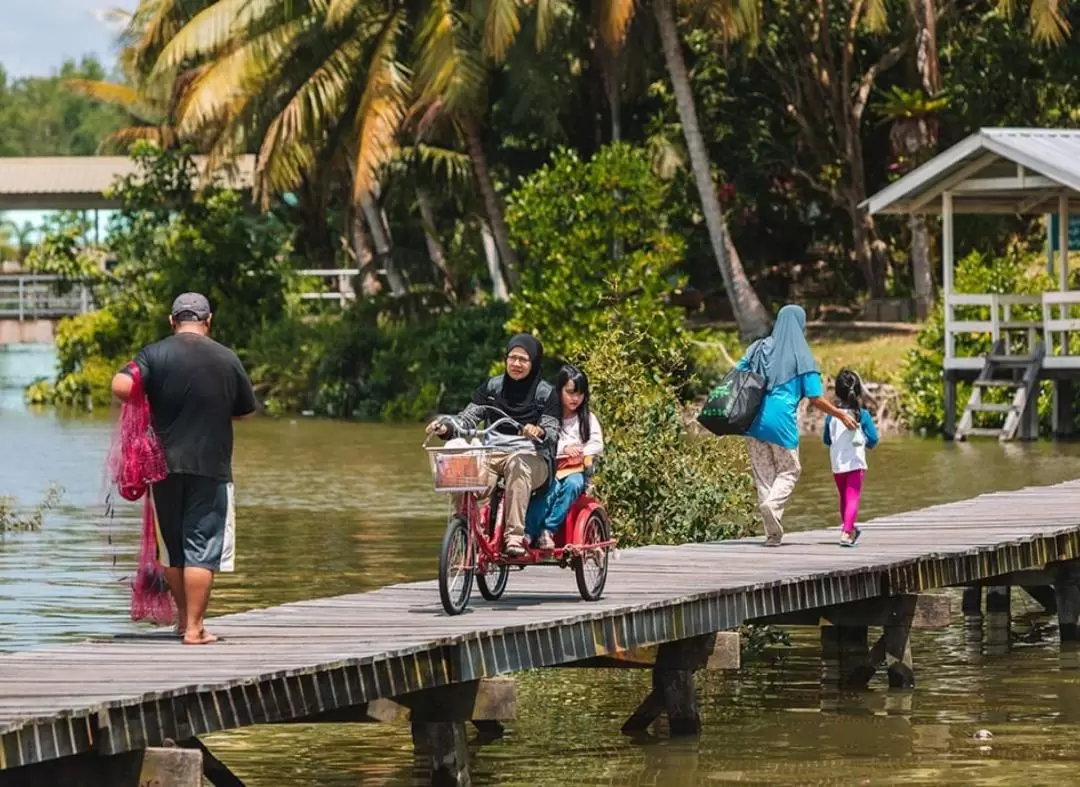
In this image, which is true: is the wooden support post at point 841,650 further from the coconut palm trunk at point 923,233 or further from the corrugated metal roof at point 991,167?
the coconut palm trunk at point 923,233

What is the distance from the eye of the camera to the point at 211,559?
11.2 m

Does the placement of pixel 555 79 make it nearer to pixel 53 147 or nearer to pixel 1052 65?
pixel 1052 65

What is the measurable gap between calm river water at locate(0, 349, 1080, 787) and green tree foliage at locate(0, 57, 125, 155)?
9752cm

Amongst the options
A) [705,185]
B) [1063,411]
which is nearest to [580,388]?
[1063,411]

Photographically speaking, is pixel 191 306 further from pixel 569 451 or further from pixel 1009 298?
pixel 1009 298

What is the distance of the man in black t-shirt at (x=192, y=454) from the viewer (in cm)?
1111

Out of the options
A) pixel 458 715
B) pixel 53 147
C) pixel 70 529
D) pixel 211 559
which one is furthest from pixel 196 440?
pixel 53 147

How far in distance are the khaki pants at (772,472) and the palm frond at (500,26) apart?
22161 millimetres

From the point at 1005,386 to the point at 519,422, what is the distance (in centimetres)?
2136

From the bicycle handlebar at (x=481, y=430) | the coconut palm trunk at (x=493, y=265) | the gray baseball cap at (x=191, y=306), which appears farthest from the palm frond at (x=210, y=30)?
the gray baseball cap at (x=191, y=306)

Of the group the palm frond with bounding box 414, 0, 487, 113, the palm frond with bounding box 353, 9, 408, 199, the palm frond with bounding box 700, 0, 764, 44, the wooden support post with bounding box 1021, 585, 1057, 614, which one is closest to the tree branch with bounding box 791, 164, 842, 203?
the palm frond with bounding box 700, 0, 764, 44

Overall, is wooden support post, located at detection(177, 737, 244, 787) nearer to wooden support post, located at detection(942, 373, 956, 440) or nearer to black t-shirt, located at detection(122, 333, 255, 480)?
black t-shirt, located at detection(122, 333, 255, 480)

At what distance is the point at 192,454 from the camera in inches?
437

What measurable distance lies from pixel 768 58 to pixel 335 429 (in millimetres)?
10590
